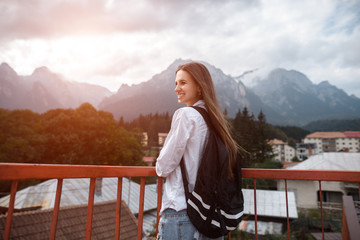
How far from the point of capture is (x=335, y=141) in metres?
77.1

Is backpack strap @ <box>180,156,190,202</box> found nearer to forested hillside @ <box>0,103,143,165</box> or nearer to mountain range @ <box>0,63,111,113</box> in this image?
forested hillside @ <box>0,103,143,165</box>

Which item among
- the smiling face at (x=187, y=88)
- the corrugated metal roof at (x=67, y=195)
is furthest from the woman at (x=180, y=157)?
the corrugated metal roof at (x=67, y=195)

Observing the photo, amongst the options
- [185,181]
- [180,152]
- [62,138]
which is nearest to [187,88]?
[180,152]

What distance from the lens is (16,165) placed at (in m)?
1.07

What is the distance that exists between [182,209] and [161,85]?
137 m

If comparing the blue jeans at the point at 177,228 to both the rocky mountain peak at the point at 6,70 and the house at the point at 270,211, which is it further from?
the rocky mountain peak at the point at 6,70

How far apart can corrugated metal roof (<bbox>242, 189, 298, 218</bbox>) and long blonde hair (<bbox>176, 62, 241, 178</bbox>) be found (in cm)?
1711

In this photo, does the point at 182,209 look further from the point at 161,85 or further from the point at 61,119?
the point at 161,85

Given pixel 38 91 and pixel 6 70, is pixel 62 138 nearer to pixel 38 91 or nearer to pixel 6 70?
pixel 6 70

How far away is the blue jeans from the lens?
3.84ft

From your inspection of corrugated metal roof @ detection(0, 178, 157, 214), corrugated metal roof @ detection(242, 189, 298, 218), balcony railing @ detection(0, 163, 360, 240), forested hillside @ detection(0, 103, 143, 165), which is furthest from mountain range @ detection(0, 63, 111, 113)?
balcony railing @ detection(0, 163, 360, 240)

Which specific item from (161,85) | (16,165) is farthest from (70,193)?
(161,85)

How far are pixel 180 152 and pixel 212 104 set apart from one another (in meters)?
0.36

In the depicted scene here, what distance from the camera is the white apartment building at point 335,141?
74.7 meters
